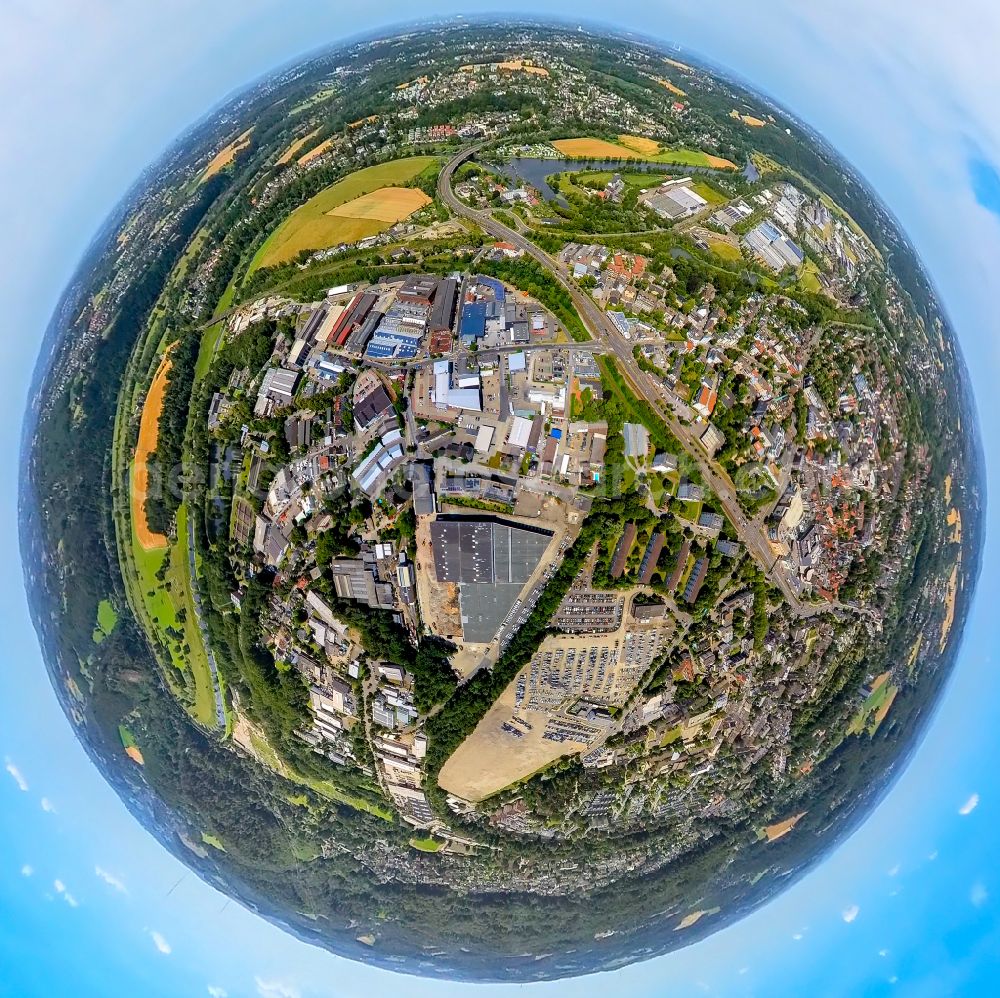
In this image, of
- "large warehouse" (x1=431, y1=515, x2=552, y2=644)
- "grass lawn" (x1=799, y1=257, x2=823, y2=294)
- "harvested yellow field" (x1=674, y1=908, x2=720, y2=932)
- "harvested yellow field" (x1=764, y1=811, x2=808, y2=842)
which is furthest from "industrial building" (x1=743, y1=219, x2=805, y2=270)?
"harvested yellow field" (x1=674, y1=908, x2=720, y2=932)

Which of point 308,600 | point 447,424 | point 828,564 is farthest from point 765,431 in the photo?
point 308,600

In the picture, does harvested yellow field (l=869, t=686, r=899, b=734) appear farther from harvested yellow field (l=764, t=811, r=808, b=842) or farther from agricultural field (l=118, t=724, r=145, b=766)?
agricultural field (l=118, t=724, r=145, b=766)

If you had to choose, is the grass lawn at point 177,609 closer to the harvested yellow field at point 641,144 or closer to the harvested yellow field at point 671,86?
the harvested yellow field at point 641,144

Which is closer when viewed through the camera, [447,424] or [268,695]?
[447,424]

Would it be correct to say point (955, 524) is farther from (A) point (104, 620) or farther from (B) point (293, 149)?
(A) point (104, 620)

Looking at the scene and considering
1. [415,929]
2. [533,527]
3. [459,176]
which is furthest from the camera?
[459,176]

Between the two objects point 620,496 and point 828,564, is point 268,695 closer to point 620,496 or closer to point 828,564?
point 620,496
